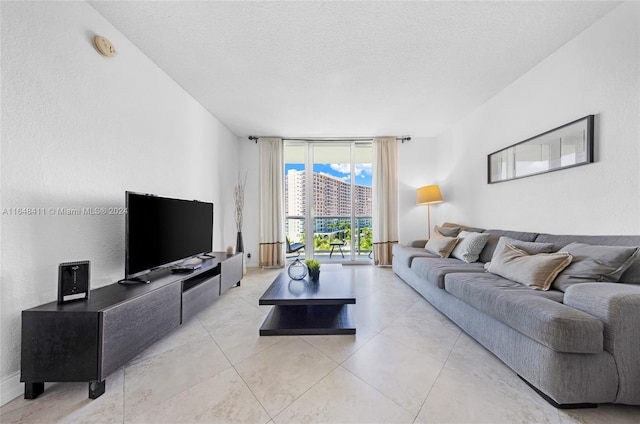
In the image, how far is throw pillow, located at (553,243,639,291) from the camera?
58.7 inches

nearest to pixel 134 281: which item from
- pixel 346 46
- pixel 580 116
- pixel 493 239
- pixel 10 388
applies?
pixel 10 388

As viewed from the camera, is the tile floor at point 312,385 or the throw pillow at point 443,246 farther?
the throw pillow at point 443,246

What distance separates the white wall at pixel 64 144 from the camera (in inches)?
50.6

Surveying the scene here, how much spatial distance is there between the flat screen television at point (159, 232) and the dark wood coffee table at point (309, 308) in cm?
101

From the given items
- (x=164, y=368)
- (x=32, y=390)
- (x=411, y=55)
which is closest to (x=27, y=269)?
(x=32, y=390)

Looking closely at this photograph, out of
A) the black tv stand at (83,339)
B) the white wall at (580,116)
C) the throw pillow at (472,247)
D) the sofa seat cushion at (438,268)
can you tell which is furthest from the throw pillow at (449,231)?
the black tv stand at (83,339)

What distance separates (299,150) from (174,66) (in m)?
2.58

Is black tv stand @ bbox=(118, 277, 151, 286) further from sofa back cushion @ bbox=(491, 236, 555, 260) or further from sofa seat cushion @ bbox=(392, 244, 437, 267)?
sofa back cushion @ bbox=(491, 236, 555, 260)

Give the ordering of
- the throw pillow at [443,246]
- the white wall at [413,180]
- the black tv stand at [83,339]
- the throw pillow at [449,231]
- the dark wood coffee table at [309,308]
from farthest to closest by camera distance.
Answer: the white wall at [413,180], the throw pillow at [449,231], the throw pillow at [443,246], the dark wood coffee table at [309,308], the black tv stand at [83,339]

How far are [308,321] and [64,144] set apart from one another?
2.22 m

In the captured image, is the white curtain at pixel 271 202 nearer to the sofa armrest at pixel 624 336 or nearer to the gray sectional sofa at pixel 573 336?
the gray sectional sofa at pixel 573 336

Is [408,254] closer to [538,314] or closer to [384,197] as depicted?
[384,197]

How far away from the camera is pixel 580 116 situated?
200cm

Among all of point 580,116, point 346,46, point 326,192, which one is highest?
point 346,46
